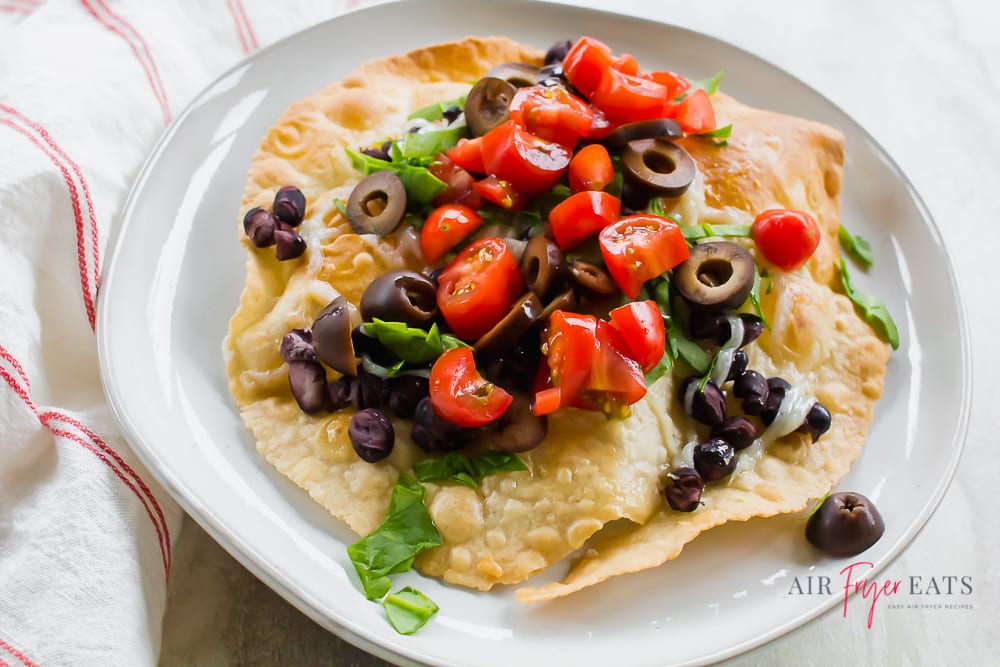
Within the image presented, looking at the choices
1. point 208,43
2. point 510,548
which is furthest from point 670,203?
point 208,43

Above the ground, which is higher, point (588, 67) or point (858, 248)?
point (588, 67)

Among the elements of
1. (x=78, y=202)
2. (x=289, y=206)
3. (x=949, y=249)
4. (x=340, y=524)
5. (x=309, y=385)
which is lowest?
(x=340, y=524)

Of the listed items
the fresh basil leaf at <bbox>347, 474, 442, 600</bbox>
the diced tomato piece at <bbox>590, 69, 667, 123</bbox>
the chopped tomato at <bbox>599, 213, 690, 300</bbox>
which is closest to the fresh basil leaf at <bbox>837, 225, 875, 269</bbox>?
the diced tomato piece at <bbox>590, 69, 667, 123</bbox>

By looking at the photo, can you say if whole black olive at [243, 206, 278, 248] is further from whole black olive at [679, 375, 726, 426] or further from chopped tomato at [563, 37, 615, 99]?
whole black olive at [679, 375, 726, 426]

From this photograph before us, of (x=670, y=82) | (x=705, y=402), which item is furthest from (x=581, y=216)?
(x=670, y=82)

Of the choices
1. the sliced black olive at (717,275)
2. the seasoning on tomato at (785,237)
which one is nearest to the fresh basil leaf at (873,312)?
the seasoning on tomato at (785,237)

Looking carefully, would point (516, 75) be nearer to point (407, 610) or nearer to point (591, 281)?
point (591, 281)
